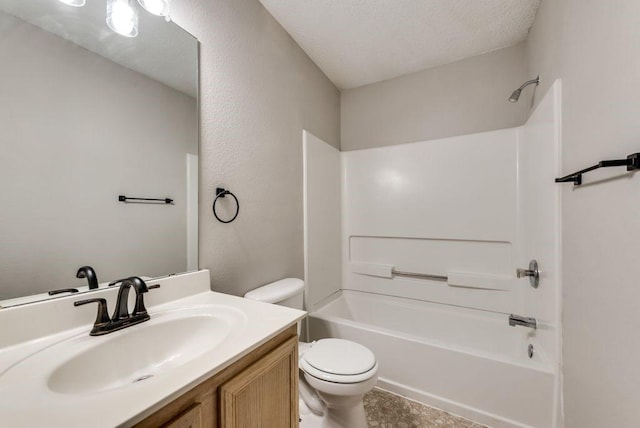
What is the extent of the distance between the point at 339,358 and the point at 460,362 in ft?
2.56

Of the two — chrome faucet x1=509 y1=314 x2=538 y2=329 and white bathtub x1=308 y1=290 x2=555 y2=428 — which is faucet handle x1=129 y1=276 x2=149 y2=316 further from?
chrome faucet x1=509 y1=314 x2=538 y2=329

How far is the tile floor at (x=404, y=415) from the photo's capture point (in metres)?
1.42

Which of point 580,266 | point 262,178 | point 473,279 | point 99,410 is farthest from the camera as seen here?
point 473,279

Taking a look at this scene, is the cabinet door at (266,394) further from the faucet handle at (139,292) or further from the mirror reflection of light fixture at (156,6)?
the mirror reflection of light fixture at (156,6)

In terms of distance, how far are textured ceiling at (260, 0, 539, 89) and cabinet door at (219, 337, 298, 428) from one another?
6.37ft

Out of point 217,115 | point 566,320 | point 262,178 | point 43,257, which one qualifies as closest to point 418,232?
point 566,320

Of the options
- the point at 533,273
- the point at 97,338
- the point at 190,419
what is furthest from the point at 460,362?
the point at 97,338

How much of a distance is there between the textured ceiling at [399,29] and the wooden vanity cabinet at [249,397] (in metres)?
1.91

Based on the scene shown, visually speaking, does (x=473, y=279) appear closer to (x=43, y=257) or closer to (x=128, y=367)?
(x=128, y=367)

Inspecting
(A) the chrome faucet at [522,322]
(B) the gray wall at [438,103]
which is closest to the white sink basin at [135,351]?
(A) the chrome faucet at [522,322]

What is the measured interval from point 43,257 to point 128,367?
1.39 feet

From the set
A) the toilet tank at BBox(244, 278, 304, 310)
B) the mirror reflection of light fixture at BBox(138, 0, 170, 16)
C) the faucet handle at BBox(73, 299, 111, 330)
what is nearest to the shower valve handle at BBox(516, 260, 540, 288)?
the toilet tank at BBox(244, 278, 304, 310)

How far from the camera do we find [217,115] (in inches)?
50.1

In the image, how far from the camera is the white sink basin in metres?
0.60
